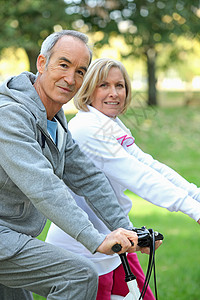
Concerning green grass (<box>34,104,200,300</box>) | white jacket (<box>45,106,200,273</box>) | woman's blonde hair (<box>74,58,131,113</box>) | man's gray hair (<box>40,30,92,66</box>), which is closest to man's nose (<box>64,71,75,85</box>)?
man's gray hair (<box>40,30,92,66</box>)

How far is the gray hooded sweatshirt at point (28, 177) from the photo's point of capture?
206 cm

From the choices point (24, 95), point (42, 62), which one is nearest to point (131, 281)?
point (24, 95)

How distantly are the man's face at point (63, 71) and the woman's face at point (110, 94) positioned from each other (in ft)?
2.01

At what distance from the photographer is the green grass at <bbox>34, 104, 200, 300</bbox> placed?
548 cm

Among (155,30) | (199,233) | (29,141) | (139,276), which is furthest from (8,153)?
(155,30)

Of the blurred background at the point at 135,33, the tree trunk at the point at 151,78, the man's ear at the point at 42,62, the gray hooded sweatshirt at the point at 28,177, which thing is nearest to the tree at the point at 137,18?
the blurred background at the point at 135,33

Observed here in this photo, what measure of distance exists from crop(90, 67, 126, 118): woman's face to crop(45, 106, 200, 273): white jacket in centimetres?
11

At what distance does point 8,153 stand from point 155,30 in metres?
17.9

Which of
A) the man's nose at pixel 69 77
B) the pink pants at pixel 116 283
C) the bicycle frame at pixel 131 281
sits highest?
the man's nose at pixel 69 77

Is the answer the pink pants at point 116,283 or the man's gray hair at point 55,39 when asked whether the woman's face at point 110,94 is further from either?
the pink pants at point 116,283

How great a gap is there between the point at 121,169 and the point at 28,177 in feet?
2.61

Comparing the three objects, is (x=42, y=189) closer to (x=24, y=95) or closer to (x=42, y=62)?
(x=24, y=95)

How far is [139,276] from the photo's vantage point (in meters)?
3.13

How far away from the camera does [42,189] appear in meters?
2.06
